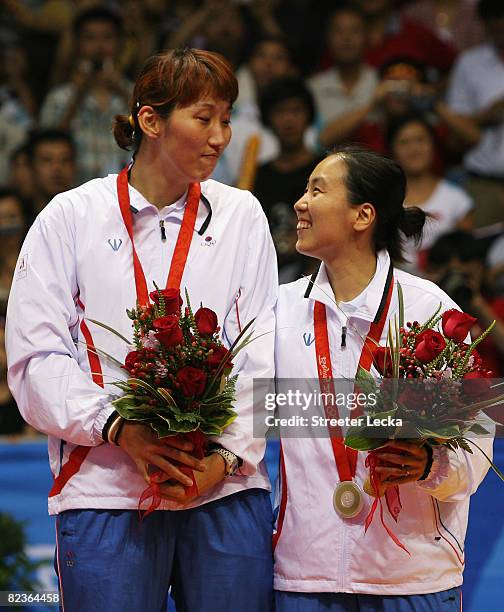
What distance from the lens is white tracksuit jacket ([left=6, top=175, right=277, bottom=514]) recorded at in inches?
120

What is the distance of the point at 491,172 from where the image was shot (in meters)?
6.85

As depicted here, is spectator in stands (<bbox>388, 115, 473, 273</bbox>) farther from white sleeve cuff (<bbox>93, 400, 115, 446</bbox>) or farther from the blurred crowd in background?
white sleeve cuff (<bbox>93, 400, 115, 446</bbox>)

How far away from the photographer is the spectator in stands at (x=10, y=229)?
5805 millimetres

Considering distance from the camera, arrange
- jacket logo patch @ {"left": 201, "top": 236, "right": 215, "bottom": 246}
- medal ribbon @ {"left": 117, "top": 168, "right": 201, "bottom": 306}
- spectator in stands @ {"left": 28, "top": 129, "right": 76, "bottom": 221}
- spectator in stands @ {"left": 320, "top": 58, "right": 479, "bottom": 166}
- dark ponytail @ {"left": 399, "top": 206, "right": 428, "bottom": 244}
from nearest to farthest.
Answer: medal ribbon @ {"left": 117, "top": 168, "right": 201, "bottom": 306} < jacket logo patch @ {"left": 201, "top": 236, "right": 215, "bottom": 246} < dark ponytail @ {"left": 399, "top": 206, "right": 428, "bottom": 244} < spectator in stands @ {"left": 28, "top": 129, "right": 76, "bottom": 221} < spectator in stands @ {"left": 320, "top": 58, "right": 479, "bottom": 166}

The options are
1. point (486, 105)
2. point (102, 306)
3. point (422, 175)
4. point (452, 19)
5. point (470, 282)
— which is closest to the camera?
point (102, 306)

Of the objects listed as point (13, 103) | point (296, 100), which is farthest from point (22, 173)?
point (296, 100)

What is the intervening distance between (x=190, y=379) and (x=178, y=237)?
1.86 feet

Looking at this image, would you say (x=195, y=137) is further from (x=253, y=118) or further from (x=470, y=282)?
(x=253, y=118)

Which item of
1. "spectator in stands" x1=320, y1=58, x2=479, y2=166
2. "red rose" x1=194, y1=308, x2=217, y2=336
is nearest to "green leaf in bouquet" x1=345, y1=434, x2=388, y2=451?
"red rose" x1=194, y1=308, x2=217, y2=336

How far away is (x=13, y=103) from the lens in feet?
22.4

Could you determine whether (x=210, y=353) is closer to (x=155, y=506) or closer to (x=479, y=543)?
(x=155, y=506)

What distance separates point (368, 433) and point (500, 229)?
12.9 feet

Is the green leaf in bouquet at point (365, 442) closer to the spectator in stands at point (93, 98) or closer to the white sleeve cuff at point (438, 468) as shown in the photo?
the white sleeve cuff at point (438, 468)

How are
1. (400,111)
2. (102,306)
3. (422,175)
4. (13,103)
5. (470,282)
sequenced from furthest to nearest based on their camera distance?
1. (13,103)
2. (400,111)
3. (422,175)
4. (470,282)
5. (102,306)
